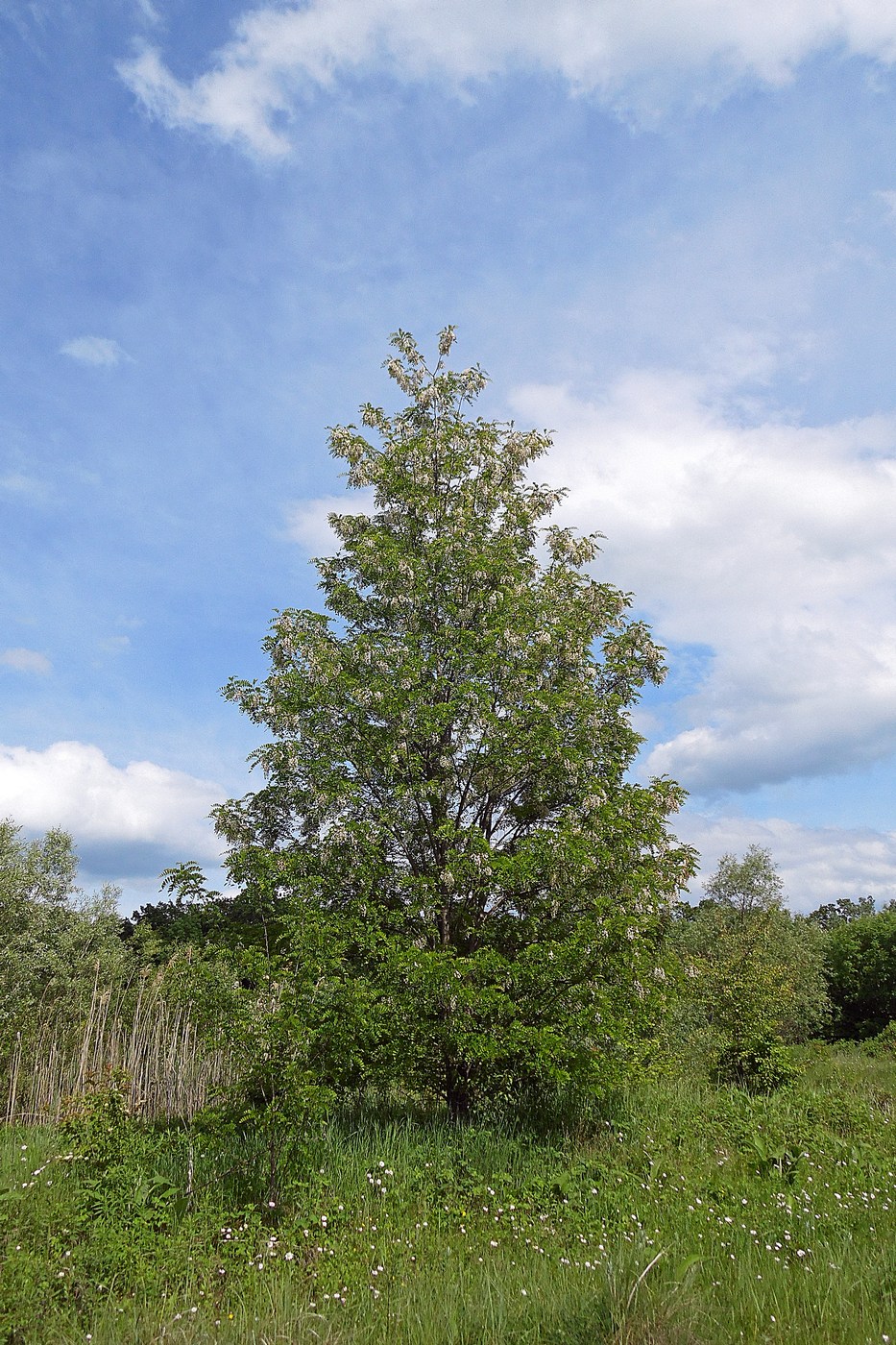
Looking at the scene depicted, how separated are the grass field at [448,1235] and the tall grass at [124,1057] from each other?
12.4 ft

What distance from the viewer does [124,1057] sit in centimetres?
1631

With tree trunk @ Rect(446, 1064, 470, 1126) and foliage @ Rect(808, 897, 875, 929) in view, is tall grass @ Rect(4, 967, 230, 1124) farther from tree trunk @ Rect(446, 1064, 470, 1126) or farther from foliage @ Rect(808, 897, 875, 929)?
foliage @ Rect(808, 897, 875, 929)

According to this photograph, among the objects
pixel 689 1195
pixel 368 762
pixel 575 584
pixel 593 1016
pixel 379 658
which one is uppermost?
pixel 575 584

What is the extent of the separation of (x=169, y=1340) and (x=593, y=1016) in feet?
20.6

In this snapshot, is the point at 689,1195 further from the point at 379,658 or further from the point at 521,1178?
the point at 379,658

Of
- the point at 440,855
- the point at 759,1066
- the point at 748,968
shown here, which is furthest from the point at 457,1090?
the point at 748,968

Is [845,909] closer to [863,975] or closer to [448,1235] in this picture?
[863,975]

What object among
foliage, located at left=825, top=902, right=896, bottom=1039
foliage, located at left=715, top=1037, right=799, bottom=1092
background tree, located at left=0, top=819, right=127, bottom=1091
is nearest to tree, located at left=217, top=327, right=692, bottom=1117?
foliage, located at left=715, top=1037, right=799, bottom=1092

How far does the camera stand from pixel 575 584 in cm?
1422

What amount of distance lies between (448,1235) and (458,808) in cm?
606

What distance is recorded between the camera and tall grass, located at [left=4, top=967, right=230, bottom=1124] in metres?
15.2

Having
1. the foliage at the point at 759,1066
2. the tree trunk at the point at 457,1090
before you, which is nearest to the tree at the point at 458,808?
the tree trunk at the point at 457,1090

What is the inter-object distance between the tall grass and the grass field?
3788 mm

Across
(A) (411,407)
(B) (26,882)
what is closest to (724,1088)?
(A) (411,407)
